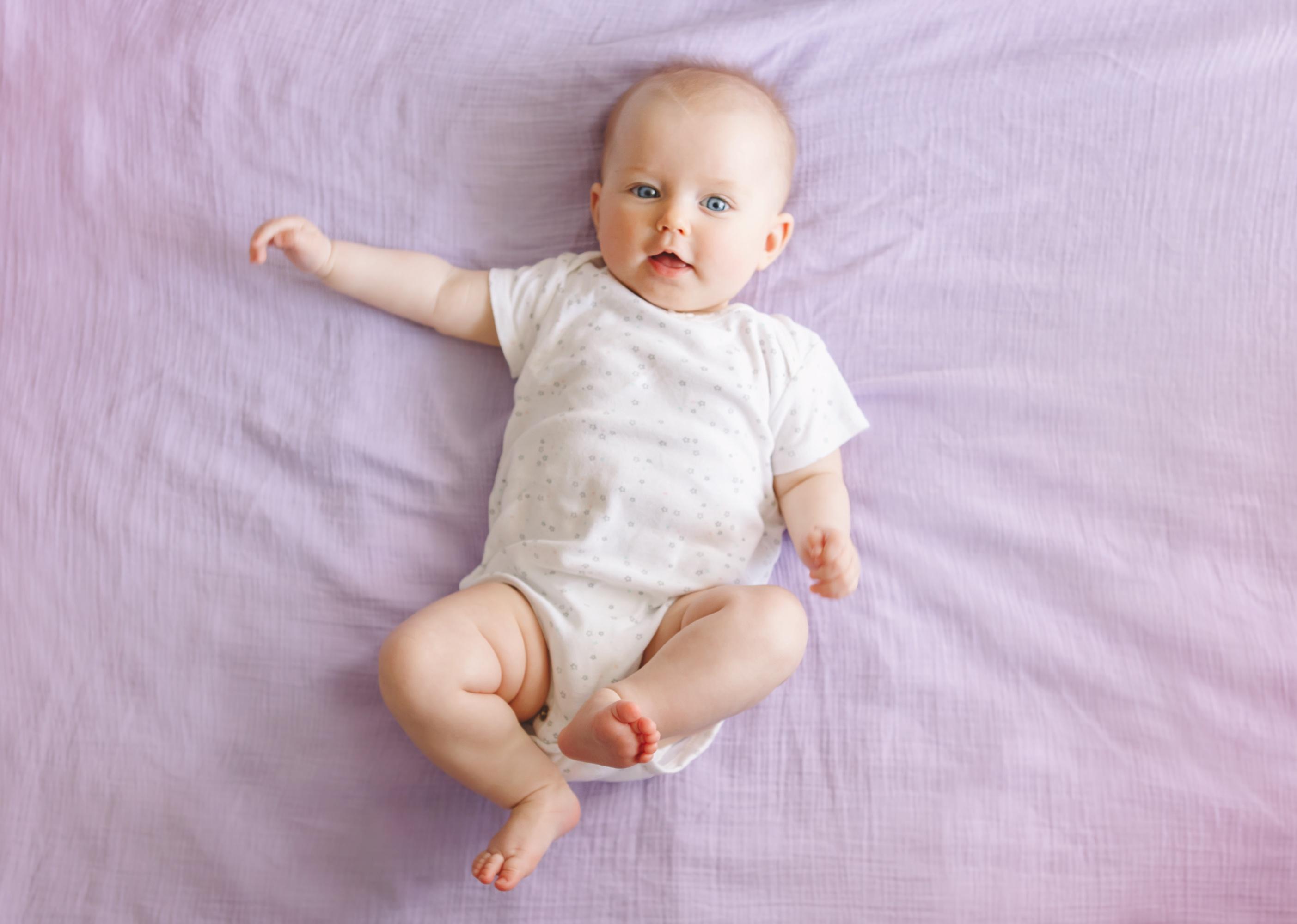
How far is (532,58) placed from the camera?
1369 millimetres

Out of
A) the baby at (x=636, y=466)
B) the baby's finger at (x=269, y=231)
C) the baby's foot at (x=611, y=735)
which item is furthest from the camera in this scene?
the baby's finger at (x=269, y=231)

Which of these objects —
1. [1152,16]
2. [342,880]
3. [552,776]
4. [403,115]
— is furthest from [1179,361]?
[342,880]

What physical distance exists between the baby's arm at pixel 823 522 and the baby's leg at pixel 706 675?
54mm

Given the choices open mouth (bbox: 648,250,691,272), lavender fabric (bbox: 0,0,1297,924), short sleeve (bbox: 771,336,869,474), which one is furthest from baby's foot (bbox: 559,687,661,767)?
open mouth (bbox: 648,250,691,272)

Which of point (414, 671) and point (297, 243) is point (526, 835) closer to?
point (414, 671)

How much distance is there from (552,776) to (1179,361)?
94 centimetres

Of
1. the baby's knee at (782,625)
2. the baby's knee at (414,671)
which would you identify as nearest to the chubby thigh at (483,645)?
the baby's knee at (414,671)

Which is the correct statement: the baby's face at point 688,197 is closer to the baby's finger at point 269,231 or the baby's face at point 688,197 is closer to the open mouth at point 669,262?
the open mouth at point 669,262

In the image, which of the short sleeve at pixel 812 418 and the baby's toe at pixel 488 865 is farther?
the short sleeve at pixel 812 418

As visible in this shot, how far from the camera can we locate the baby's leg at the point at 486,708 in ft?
3.50

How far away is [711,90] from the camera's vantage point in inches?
49.2

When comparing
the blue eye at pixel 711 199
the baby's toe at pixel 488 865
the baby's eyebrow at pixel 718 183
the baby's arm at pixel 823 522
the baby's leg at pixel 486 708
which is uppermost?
the baby's eyebrow at pixel 718 183

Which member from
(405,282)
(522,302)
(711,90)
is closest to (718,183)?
(711,90)

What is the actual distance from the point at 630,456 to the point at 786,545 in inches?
9.7
